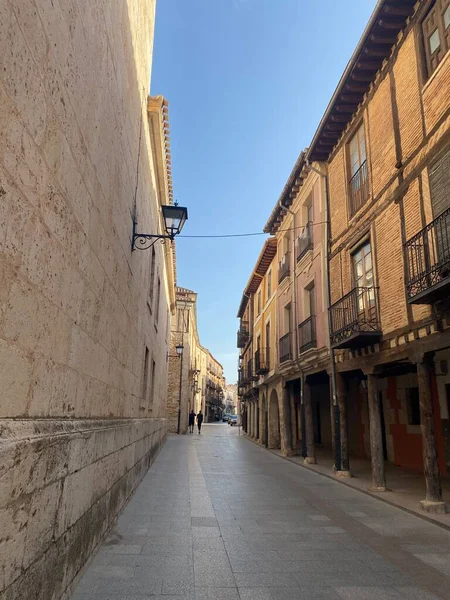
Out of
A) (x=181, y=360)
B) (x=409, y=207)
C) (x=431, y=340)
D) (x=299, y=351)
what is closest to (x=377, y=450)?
(x=431, y=340)

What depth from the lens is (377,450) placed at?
27.5ft

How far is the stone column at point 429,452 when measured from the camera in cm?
649

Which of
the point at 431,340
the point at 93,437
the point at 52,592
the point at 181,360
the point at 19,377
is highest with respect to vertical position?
the point at 181,360

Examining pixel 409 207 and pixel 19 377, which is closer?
pixel 19 377

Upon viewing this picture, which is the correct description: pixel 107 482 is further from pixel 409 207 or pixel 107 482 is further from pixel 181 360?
pixel 181 360

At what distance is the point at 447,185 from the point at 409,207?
107 centimetres

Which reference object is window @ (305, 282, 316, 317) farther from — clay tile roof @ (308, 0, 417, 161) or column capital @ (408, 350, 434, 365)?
column capital @ (408, 350, 434, 365)

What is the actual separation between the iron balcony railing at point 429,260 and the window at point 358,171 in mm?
2965

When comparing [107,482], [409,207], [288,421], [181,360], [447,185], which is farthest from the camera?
[181,360]

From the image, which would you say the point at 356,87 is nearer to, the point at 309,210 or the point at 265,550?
the point at 309,210

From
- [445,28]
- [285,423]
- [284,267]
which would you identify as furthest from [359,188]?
[285,423]

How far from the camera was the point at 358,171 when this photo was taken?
998cm

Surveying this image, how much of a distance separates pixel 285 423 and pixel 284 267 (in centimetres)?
561

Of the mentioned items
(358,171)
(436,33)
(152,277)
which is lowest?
(152,277)
